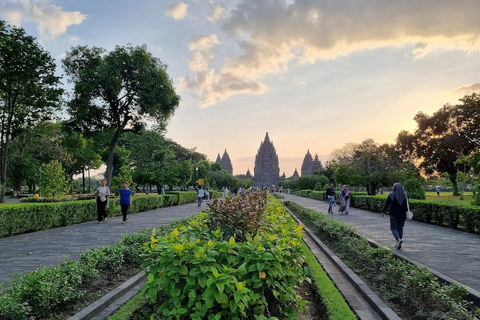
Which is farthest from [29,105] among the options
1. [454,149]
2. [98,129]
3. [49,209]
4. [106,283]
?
[454,149]

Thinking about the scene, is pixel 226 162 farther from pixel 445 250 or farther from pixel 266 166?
pixel 445 250

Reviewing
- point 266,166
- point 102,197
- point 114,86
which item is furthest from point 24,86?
point 266,166

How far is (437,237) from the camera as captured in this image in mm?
10203

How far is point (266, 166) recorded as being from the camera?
118438 millimetres

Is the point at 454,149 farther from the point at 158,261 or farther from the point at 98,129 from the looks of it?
the point at 158,261

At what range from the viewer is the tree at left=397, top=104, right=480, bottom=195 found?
3954cm

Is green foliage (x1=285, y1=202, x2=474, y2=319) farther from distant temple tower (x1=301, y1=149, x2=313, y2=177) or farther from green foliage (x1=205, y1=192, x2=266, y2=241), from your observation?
distant temple tower (x1=301, y1=149, x2=313, y2=177)

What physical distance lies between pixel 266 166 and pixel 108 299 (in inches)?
4524

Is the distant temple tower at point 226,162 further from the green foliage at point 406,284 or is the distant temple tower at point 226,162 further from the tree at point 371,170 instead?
the green foliage at point 406,284

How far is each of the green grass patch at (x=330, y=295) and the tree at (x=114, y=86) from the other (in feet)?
69.5

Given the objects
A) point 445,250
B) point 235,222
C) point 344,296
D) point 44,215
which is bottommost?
point 445,250

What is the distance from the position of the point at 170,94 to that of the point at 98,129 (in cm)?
651

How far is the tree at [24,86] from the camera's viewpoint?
1800 centimetres

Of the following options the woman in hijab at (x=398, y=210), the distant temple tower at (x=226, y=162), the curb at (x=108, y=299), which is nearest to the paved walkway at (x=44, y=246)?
the curb at (x=108, y=299)
